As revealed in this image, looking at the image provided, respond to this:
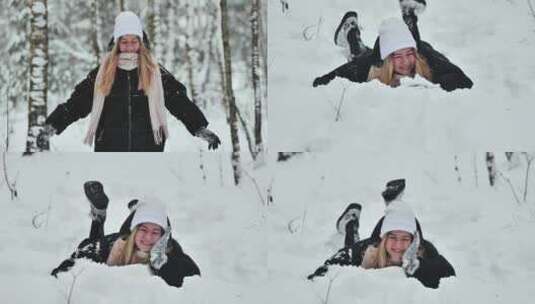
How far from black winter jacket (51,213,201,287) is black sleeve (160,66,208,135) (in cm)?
47

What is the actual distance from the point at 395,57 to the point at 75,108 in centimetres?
138

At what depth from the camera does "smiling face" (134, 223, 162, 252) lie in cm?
292

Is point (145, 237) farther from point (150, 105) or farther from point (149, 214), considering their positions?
point (150, 105)

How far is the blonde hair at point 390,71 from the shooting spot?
289cm

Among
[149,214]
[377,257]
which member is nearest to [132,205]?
[149,214]

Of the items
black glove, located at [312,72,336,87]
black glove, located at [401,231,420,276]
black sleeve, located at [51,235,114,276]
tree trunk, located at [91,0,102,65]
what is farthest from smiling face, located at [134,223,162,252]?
tree trunk, located at [91,0,102,65]

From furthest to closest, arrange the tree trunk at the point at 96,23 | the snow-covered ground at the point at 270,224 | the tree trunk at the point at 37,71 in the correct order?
the tree trunk at the point at 96,23 → the tree trunk at the point at 37,71 → the snow-covered ground at the point at 270,224

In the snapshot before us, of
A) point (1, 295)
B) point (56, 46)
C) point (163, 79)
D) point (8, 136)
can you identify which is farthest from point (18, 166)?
point (56, 46)

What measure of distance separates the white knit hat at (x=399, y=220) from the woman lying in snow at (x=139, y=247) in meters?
0.83

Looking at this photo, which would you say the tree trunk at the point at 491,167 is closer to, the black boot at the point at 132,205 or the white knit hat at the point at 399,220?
the white knit hat at the point at 399,220

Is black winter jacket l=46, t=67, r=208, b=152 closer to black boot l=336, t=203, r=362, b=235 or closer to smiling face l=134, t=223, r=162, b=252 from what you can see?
smiling face l=134, t=223, r=162, b=252

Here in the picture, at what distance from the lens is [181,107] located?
2920mm

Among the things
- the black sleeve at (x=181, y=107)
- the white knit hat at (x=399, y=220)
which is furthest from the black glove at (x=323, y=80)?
the white knit hat at (x=399, y=220)

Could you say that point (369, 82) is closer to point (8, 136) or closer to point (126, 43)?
point (126, 43)
